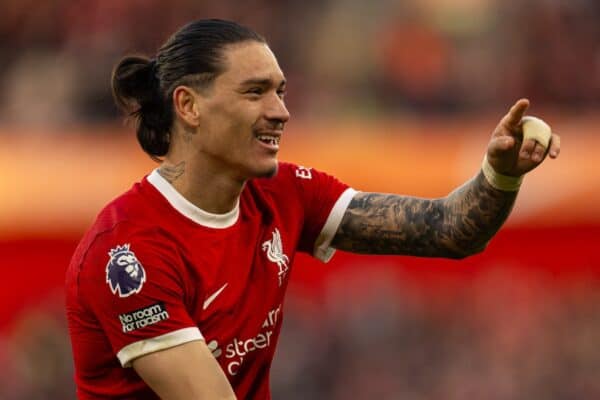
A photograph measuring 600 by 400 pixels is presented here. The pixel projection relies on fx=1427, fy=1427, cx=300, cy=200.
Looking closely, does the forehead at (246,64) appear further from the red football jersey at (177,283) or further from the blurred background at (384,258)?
the blurred background at (384,258)

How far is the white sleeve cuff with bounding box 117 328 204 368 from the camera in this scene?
4.18m

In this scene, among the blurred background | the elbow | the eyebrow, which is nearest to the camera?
the eyebrow

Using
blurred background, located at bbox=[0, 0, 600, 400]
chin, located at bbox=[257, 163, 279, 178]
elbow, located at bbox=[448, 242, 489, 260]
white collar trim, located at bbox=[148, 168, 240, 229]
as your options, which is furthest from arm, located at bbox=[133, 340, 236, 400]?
blurred background, located at bbox=[0, 0, 600, 400]

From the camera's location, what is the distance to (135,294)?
4230mm

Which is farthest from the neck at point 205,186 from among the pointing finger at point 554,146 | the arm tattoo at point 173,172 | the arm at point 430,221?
the pointing finger at point 554,146

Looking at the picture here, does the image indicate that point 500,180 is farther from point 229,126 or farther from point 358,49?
point 358,49

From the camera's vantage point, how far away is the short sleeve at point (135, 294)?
4.21 m

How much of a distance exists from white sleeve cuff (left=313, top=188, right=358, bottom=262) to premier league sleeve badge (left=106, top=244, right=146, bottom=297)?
818 mm

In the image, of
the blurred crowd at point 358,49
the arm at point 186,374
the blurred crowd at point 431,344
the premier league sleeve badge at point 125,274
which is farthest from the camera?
the blurred crowd at point 358,49

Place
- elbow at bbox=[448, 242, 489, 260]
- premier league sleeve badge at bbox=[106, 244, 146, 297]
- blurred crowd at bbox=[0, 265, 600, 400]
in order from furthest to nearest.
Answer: blurred crowd at bbox=[0, 265, 600, 400]
elbow at bbox=[448, 242, 489, 260]
premier league sleeve badge at bbox=[106, 244, 146, 297]

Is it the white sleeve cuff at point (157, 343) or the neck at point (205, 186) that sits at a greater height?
the neck at point (205, 186)

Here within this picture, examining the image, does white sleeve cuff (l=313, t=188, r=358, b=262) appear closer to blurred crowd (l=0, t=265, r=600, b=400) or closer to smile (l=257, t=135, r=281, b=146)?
smile (l=257, t=135, r=281, b=146)

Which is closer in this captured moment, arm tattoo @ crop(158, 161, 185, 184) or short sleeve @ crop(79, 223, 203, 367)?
short sleeve @ crop(79, 223, 203, 367)

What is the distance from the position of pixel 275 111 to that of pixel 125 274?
2.34 feet
